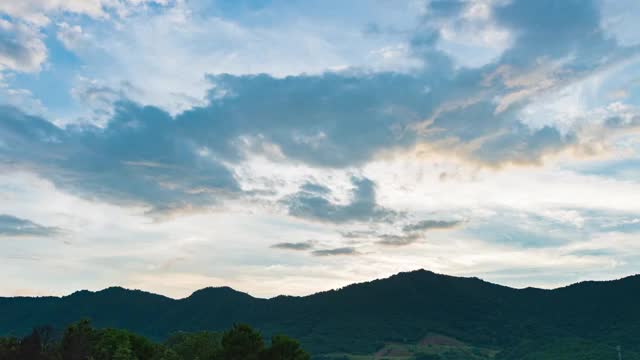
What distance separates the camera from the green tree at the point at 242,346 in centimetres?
11075

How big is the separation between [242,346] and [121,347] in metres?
20.9

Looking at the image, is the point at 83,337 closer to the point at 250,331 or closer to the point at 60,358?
the point at 60,358

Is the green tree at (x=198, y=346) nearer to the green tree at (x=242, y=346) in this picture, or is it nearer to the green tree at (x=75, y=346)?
the green tree at (x=242, y=346)

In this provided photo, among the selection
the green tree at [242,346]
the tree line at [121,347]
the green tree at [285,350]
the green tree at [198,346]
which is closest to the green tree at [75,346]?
the tree line at [121,347]

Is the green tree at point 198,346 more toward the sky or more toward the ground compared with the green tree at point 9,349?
more toward the sky

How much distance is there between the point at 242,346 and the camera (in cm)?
11100

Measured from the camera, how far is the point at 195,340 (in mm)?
138500

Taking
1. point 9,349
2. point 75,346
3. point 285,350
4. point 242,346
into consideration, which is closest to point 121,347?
point 75,346

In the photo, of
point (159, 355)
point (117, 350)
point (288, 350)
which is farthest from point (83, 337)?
point (288, 350)

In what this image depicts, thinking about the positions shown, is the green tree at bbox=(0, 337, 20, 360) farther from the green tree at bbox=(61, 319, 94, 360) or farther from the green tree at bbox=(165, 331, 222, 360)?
the green tree at bbox=(165, 331, 222, 360)

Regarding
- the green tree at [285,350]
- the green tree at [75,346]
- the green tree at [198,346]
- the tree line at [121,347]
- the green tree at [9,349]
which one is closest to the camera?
the green tree at [9,349]

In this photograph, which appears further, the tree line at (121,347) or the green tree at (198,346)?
the green tree at (198,346)

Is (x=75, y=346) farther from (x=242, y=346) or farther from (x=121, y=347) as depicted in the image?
(x=242, y=346)

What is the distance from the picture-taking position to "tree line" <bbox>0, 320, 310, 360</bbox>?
295 ft
